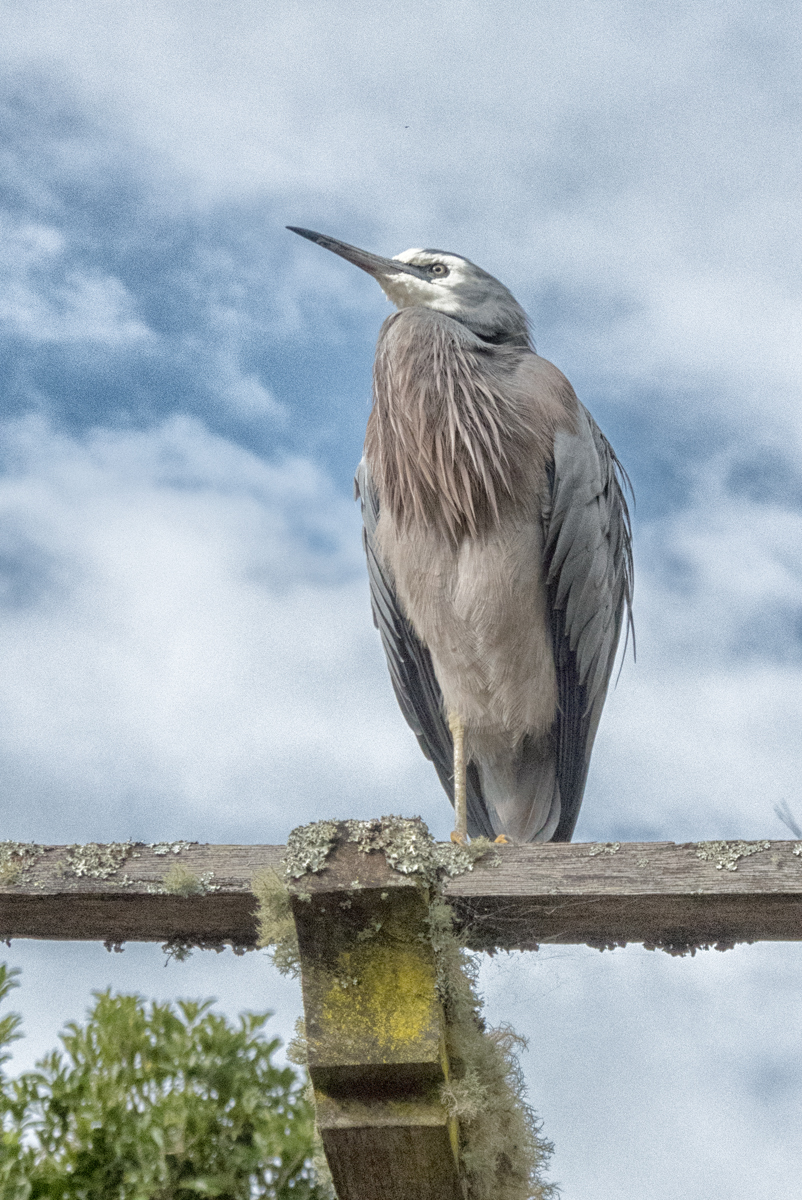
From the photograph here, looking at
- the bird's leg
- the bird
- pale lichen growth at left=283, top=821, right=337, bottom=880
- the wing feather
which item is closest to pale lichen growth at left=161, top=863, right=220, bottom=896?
pale lichen growth at left=283, top=821, right=337, bottom=880

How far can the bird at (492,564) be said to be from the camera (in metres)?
3.29

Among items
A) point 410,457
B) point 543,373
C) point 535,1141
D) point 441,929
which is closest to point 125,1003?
point 441,929

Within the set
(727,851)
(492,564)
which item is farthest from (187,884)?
(492,564)

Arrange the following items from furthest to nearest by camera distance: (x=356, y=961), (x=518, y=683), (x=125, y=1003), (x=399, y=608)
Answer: (x=399, y=608) < (x=518, y=683) < (x=125, y=1003) < (x=356, y=961)

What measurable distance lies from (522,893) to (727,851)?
0.98 ft

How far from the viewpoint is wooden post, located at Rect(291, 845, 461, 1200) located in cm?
150

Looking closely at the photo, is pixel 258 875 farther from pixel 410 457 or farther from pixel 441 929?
pixel 410 457

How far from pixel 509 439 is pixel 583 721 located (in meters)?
0.87

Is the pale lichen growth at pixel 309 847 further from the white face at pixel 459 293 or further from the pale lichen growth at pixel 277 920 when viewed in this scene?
the white face at pixel 459 293

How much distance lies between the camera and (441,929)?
157 cm

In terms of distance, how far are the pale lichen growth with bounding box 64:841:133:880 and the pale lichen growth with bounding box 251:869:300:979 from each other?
9.9 inches

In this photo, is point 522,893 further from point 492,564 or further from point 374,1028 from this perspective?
point 492,564

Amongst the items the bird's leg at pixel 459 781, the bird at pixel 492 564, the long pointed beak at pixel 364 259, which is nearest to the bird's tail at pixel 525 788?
the bird at pixel 492 564

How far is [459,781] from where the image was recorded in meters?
3.15
